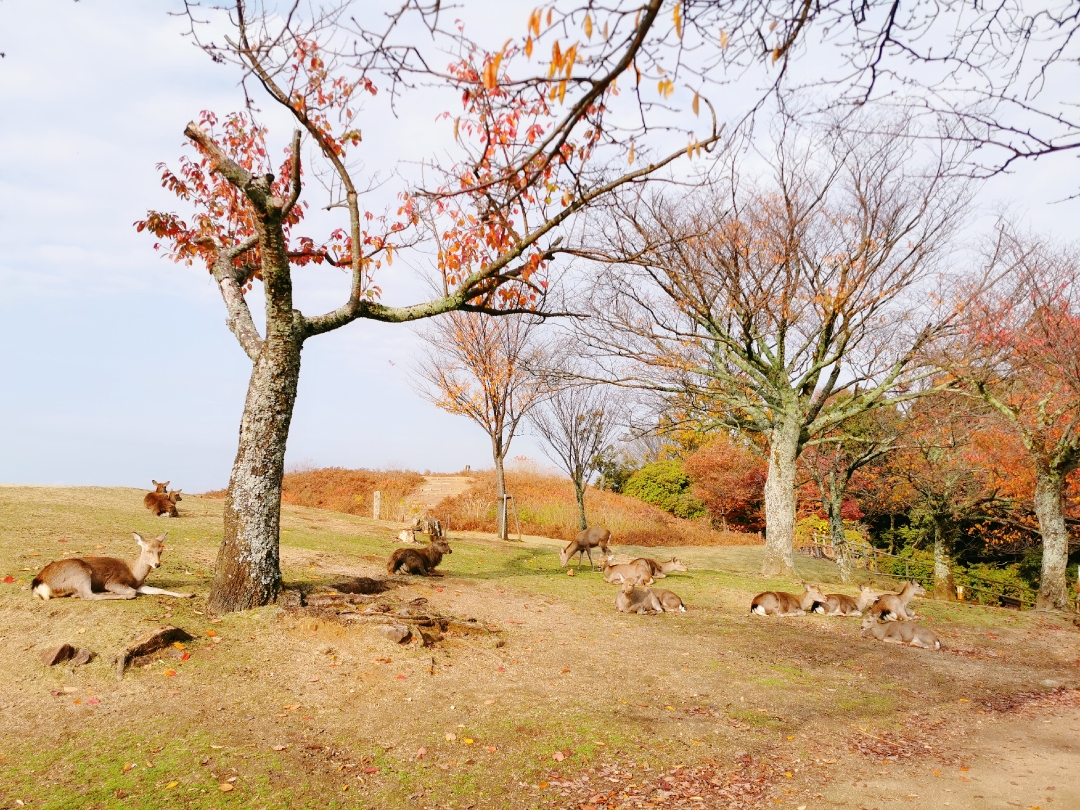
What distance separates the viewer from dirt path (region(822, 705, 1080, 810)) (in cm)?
570

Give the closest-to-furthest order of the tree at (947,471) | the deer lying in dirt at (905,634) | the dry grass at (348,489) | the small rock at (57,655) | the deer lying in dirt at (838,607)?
the small rock at (57,655), the deer lying in dirt at (905,634), the deer lying in dirt at (838,607), the tree at (947,471), the dry grass at (348,489)

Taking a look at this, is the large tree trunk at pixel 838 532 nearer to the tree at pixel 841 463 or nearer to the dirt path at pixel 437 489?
the tree at pixel 841 463

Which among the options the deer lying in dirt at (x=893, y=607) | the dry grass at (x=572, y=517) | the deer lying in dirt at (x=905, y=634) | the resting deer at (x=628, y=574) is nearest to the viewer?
the deer lying in dirt at (x=905, y=634)

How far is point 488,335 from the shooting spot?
22.2 metres

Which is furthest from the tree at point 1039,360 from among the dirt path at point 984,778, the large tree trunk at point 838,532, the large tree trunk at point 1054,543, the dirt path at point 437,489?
the dirt path at point 437,489

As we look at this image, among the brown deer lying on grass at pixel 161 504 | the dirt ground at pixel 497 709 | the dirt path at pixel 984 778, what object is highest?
the brown deer lying on grass at pixel 161 504

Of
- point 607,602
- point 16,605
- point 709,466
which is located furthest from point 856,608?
point 709,466

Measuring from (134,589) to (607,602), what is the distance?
7200 mm

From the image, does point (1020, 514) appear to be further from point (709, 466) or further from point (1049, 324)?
point (709, 466)

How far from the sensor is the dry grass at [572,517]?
2717 centimetres

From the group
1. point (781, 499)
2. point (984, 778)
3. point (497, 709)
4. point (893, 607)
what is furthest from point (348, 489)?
point (984, 778)

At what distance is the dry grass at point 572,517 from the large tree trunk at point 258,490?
16995mm

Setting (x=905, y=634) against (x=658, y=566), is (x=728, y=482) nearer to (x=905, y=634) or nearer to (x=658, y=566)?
(x=658, y=566)

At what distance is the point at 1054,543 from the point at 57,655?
1824 cm
